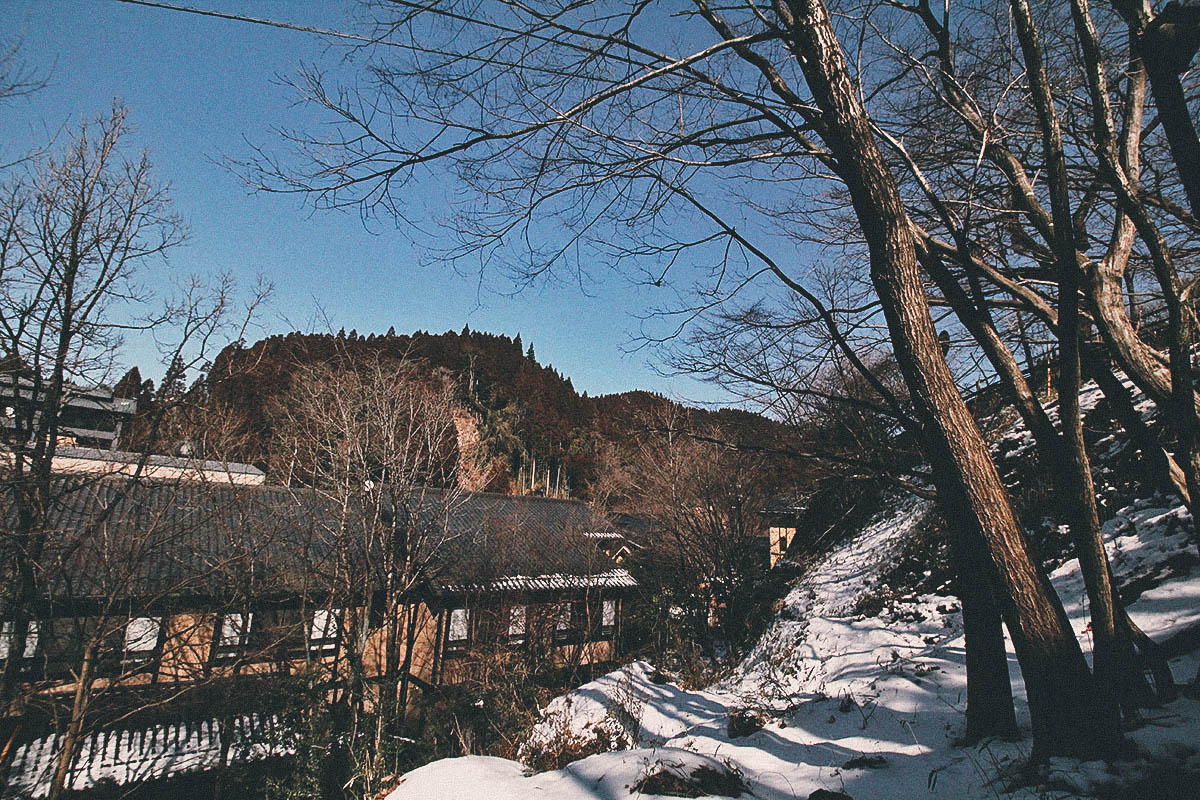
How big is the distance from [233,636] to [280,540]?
1.80 metres

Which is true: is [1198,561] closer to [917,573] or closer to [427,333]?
[917,573]

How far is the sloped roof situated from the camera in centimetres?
723

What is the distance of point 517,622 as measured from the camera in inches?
499

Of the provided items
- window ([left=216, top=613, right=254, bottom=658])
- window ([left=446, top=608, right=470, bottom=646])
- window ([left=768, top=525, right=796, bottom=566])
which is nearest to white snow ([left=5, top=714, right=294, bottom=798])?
window ([left=216, top=613, right=254, bottom=658])

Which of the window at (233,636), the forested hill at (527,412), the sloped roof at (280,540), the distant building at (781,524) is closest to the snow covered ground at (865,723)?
the sloped roof at (280,540)

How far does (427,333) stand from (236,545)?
19771 millimetres

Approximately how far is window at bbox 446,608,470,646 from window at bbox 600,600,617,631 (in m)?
4.08

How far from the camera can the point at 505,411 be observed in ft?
102

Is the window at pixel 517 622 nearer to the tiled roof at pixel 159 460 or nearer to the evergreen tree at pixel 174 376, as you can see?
the tiled roof at pixel 159 460

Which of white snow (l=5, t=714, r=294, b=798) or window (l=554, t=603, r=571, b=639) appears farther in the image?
window (l=554, t=603, r=571, b=639)

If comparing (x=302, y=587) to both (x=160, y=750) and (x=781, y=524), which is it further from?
(x=781, y=524)

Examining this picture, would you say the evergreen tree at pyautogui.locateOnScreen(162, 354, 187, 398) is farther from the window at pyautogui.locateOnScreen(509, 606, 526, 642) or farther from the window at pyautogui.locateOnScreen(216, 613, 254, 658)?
the window at pyautogui.locateOnScreen(509, 606, 526, 642)

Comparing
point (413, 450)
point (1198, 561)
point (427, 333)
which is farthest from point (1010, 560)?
point (427, 333)

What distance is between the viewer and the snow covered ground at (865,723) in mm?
2467
